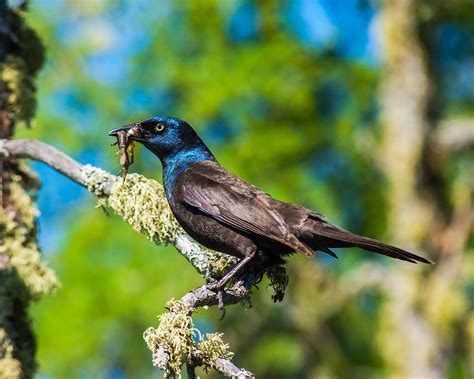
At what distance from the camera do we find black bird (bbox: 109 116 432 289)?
4285 millimetres

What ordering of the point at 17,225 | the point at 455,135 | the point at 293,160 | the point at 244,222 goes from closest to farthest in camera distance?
the point at 244,222 < the point at 17,225 < the point at 455,135 < the point at 293,160

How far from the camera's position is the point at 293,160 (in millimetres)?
17250

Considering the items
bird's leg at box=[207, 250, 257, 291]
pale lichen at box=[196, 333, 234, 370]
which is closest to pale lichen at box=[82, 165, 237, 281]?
bird's leg at box=[207, 250, 257, 291]

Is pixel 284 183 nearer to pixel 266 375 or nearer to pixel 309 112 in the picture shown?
pixel 309 112

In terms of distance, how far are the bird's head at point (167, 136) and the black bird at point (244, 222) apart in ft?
0.52

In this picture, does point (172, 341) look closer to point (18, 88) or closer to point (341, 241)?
point (341, 241)

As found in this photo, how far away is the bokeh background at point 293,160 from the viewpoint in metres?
12.3

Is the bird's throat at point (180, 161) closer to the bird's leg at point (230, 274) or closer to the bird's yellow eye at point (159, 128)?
the bird's yellow eye at point (159, 128)

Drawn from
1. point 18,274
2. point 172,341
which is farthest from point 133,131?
point 172,341

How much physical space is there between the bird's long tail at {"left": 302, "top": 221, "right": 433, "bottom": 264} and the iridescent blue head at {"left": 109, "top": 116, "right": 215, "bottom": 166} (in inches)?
35.4

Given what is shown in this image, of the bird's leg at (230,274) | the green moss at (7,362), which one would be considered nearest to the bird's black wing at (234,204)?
the bird's leg at (230,274)

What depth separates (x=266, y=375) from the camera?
701 inches

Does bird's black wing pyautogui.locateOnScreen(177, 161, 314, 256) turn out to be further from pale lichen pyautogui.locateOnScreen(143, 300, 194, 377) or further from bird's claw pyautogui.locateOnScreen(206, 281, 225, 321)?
pale lichen pyautogui.locateOnScreen(143, 300, 194, 377)

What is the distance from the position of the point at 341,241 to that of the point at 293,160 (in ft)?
42.4
